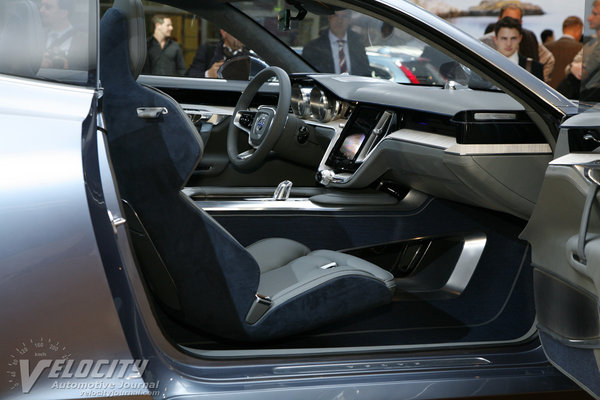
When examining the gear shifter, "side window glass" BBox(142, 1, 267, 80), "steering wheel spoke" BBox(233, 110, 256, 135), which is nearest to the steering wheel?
"steering wheel spoke" BBox(233, 110, 256, 135)

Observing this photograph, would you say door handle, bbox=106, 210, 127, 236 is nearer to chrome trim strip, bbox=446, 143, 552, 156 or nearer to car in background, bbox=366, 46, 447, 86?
chrome trim strip, bbox=446, 143, 552, 156

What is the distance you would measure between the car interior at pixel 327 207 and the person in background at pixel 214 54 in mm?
152

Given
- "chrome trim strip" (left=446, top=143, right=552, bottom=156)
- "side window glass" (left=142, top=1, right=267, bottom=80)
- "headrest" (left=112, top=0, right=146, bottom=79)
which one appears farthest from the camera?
"side window glass" (left=142, top=1, right=267, bottom=80)

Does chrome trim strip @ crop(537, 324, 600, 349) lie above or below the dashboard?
below

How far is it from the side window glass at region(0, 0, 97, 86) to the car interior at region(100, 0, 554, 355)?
155 millimetres

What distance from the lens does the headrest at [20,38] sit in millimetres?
1262

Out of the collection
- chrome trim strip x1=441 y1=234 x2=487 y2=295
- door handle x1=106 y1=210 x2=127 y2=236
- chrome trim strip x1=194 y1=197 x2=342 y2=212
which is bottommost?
chrome trim strip x1=441 y1=234 x2=487 y2=295

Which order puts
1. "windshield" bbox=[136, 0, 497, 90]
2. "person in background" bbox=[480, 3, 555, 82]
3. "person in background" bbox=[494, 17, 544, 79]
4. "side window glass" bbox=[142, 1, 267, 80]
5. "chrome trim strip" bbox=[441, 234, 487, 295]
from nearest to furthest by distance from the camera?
A: "chrome trim strip" bbox=[441, 234, 487, 295] → "windshield" bbox=[136, 0, 497, 90] → "side window glass" bbox=[142, 1, 267, 80] → "person in background" bbox=[480, 3, 555, 82] → "person in background" bbox=[494, 17, 544, 79]

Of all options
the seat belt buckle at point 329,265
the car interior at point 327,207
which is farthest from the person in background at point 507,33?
the seat belt buckle at point 329,265

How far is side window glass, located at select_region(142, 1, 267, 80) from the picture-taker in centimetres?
344

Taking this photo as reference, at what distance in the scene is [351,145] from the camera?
109 inches

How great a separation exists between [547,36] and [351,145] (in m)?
3.67

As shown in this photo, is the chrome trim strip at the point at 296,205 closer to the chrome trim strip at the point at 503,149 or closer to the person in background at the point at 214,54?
the chrome trim strip at the point at 503,149

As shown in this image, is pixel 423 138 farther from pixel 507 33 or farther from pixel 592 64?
pixel 507 33
